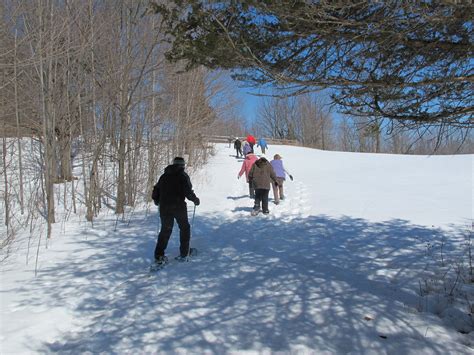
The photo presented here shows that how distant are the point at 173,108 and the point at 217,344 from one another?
11.2 metres

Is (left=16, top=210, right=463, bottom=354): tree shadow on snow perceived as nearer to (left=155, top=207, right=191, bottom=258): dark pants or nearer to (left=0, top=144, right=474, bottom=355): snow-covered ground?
(left=0, top=144, right=474, bottom=355): snow-covered ground

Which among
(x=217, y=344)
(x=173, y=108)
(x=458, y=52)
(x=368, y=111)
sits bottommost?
(x=217, y=344)

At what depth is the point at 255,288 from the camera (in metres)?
4.23

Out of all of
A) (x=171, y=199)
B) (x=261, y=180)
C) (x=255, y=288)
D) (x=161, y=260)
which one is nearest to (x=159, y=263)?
(x=161, y=260)

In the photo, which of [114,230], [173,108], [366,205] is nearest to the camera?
[114,230]

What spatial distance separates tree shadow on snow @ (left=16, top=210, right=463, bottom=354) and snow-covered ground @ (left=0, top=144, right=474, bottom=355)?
0.06 ft

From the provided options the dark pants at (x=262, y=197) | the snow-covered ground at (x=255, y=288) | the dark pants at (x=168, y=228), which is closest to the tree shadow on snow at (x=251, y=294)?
the snow-covered ground at (x=255, y=288)

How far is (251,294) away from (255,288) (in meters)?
0.19

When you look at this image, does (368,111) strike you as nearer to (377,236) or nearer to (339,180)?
(377,236)

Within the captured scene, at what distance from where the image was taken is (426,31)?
299 cm

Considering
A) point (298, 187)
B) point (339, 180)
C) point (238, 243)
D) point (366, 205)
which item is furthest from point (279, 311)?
point (339, 180)

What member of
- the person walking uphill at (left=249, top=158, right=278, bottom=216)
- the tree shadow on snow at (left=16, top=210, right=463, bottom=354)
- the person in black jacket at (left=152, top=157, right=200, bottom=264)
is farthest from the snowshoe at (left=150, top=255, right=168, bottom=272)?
the person walking uphill at (left=249, top=158, right=278, bottom=216)

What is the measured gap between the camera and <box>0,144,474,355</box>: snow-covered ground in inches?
122

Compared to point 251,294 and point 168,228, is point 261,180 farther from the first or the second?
point 251,294
